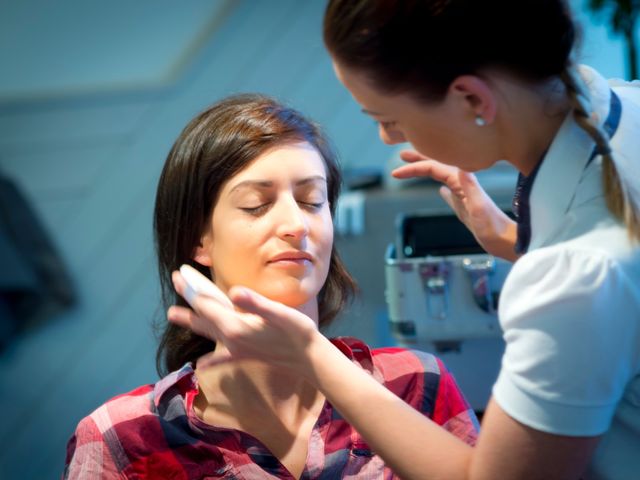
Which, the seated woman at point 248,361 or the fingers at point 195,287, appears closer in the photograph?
the fingers at point 195,287

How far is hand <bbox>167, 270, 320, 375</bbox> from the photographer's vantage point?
0.97m

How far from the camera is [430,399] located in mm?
1318

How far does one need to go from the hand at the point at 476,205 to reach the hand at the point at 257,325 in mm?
429

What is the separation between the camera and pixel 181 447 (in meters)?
1.22

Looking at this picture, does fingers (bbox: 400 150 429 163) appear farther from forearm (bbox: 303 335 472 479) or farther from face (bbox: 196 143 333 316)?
forearm (bbox: 303 335 472 479)

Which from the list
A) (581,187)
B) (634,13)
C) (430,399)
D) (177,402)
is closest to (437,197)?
(634,13)

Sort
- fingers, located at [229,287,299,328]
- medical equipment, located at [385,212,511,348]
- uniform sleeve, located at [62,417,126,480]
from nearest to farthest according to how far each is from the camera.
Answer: fingers, located at [229,287,299,328]
uniform sleeve, located at [62,417,126,480]
medical equipment, located at [385,212,511,348]

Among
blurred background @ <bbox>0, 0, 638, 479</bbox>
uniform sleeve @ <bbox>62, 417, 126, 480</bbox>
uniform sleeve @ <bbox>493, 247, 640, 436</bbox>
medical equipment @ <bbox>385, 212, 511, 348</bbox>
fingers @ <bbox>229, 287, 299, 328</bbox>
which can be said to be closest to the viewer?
uniform sleeve @ <bbox>493, 247, 640, 436</bbox>

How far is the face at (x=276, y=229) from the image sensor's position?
4.10ft

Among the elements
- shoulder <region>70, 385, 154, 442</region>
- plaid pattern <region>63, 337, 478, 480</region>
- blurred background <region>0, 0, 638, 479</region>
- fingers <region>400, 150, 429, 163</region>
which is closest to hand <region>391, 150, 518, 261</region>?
fingers <region>400, 150, 429, 163</region>

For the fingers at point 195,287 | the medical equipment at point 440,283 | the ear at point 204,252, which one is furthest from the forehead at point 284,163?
the medical equipment at point 440,283

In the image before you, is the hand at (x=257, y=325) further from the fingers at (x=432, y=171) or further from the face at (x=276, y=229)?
the fingers at (x=432, y=171)

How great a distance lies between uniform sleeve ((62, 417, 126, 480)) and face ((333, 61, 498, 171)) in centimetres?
61

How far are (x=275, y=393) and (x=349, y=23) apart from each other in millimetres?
608
